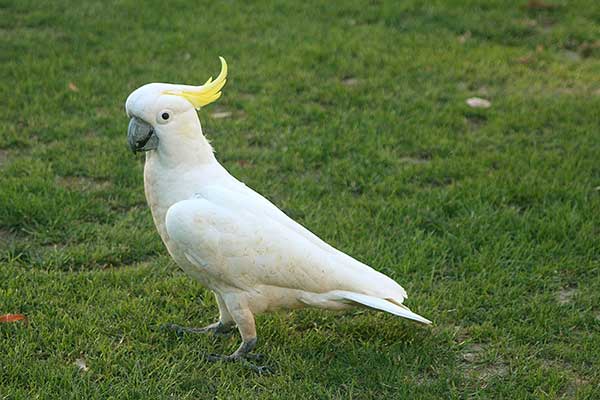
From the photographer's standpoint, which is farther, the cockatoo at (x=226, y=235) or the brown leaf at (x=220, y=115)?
the brown leaf at (x=220, y=115)

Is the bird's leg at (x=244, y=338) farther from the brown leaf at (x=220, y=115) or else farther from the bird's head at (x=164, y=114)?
the brown leaf at (x=220, y=115)

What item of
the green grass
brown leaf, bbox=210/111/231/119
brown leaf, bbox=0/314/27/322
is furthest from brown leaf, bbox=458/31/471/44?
brown leaf, bbox=0/314/27/322

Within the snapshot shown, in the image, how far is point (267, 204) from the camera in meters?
3.12

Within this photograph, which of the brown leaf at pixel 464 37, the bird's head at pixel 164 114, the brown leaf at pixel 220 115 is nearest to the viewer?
the bird's head at pixel 164 114

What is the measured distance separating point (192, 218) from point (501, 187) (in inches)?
87.5

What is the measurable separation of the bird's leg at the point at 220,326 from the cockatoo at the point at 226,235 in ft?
0.41

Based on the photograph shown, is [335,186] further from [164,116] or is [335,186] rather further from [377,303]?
[164,116]

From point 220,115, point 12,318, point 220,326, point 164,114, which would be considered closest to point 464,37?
point 220,115

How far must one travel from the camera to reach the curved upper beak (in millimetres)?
2910

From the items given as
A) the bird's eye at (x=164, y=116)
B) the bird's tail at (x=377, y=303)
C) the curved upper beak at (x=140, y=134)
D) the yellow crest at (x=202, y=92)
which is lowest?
the bird's tail at (x=377, y=303)

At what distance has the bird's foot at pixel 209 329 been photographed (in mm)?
3248

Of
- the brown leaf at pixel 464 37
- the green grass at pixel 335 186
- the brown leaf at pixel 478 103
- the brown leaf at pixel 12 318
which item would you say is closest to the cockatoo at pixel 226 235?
the green grass at pixel 335 186

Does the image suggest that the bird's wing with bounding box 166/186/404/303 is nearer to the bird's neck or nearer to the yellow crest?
the bird's neck

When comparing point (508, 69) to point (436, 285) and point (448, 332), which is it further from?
point (448, 332)
